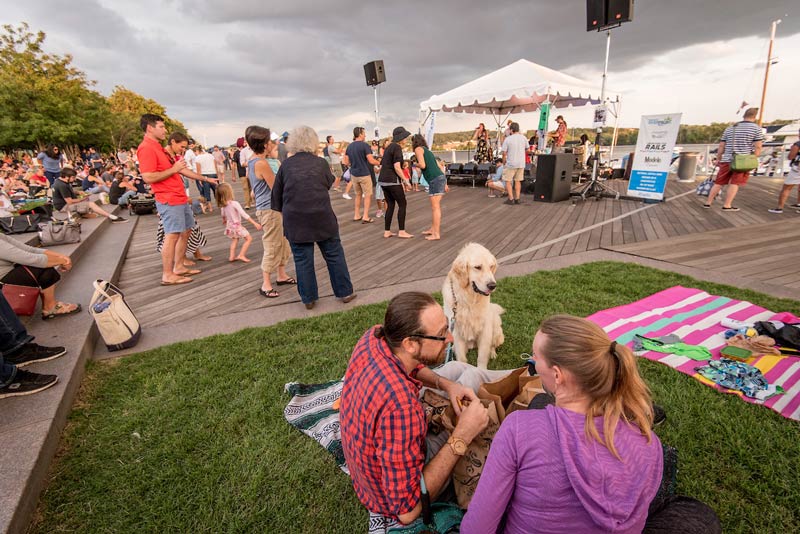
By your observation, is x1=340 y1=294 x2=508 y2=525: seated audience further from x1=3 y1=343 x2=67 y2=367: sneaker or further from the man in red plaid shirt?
x1=3 y1=343 x2=67 y2=367: sneaker

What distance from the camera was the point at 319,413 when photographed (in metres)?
2.73

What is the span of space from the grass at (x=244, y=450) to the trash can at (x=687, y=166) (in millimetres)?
14888

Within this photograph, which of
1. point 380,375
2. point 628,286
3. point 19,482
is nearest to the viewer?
point 380,375

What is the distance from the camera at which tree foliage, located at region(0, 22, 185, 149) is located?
2711cm

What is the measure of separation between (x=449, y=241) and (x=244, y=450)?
545 cm

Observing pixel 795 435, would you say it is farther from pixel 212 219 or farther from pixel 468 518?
pixel 212 219

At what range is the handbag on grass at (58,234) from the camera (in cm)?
641

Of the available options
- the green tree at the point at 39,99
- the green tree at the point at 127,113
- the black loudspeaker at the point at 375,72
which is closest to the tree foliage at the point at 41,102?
the green tree at the point at 39,99

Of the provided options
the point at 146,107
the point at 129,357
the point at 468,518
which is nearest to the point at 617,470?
the point at 468,518

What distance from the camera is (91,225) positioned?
28.7 feet

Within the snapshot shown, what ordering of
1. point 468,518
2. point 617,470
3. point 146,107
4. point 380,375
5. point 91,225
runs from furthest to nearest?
point 146,107, point 91,225, point 380,375, point 468,518, point 617,470

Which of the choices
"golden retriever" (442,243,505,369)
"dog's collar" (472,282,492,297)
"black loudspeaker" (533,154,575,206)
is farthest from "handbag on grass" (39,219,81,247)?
"black loudspeaker" (533,154,575,206)

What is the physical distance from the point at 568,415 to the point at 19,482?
9.77 feet

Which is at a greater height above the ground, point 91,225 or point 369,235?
point 91,225
